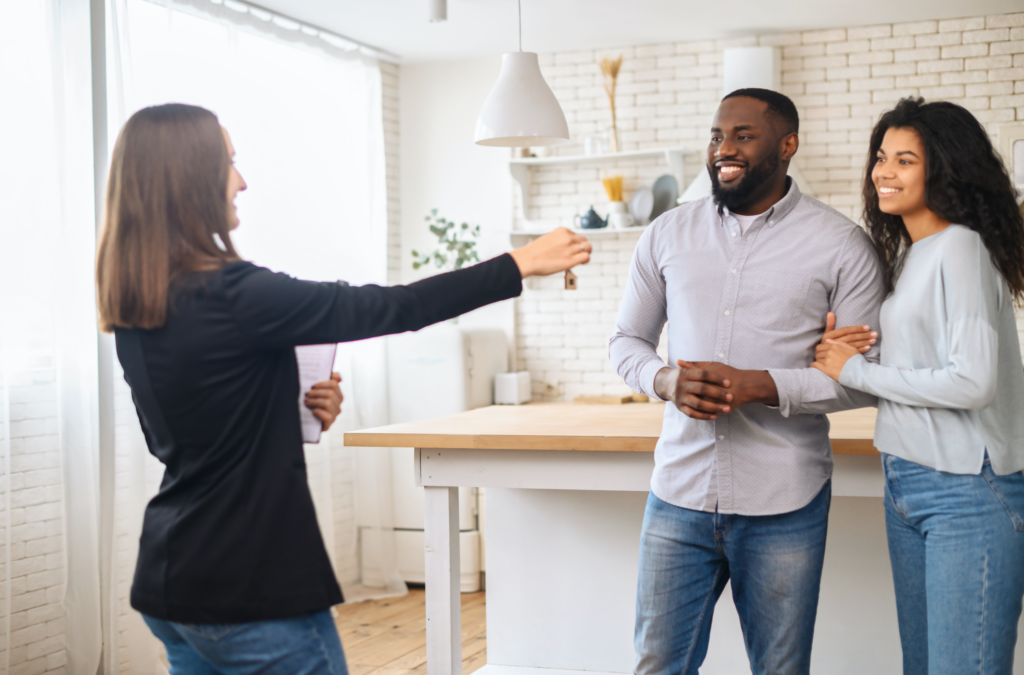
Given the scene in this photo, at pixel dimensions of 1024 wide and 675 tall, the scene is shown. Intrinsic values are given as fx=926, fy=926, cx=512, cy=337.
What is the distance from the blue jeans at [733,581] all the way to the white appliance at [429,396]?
9.97 feet

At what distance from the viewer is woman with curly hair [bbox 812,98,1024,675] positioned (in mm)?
1651

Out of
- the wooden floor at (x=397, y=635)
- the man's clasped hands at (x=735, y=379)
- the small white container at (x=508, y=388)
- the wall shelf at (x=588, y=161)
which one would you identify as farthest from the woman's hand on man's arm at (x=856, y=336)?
the small white container at (x=508, y=388)

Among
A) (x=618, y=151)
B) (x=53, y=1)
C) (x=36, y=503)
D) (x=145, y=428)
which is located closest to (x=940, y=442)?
(x=145, y=428)

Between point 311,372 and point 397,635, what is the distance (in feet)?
9.82

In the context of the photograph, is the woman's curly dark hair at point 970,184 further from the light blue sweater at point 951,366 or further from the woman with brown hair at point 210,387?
the woman with brown hair at point 210,387

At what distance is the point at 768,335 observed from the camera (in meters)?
1.82

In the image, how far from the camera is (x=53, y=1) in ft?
10.9

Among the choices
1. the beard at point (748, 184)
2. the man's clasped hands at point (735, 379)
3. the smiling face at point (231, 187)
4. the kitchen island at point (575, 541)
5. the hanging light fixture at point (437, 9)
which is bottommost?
the kitchen island at point (575, 541)

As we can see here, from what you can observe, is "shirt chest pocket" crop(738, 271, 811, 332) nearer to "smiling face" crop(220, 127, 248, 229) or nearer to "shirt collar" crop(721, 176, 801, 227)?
"shirt collar" crop(721, 176, 801, 227)

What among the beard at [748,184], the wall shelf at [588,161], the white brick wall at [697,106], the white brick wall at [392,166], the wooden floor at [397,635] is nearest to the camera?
the beard at [748,184]

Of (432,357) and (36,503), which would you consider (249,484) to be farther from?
(432,357)

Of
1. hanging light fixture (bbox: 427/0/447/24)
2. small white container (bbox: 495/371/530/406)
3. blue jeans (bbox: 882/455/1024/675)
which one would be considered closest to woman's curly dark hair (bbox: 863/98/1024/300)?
blue jeans (bbox: 882/455/1024/675)

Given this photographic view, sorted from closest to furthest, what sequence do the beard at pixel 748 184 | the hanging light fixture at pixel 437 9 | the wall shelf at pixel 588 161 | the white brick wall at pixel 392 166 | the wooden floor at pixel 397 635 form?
the beard at pixel 748 184
the wooden floor at pixel 397 635
the hanging light fixture at pixel 437 9
the wall shelf at pixel 588 161
the white brick wall at pixel 392 166

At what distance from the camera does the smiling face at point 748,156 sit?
73.4 inches
